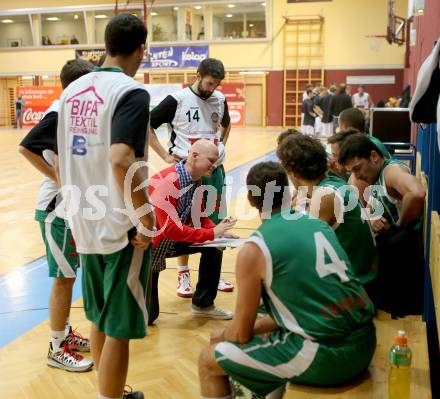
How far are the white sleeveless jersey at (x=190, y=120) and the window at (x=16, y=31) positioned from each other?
29267mm

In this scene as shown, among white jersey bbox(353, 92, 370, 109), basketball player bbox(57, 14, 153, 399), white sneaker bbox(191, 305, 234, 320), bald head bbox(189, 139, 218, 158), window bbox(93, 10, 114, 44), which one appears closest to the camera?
basketball player bbox(57, 14, 153, 399)

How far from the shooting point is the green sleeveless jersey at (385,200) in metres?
3.50

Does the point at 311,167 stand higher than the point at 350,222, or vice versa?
the point at 311,167

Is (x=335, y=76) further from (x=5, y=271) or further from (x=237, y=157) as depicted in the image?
(x=5, y=271)

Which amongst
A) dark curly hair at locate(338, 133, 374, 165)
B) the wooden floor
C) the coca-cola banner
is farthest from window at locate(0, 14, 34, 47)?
dark curly hair at locate(338, 133, 374, 165)

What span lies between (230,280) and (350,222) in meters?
2.59

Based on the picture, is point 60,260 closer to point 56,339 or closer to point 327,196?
point 56,339

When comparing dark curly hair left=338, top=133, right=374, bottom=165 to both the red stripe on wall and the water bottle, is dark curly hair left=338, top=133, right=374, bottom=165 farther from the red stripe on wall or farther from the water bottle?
the red stripe on wall

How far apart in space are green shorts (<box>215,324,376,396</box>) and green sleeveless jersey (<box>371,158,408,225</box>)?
4.78ft

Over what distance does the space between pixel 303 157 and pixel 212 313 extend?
6.43ft

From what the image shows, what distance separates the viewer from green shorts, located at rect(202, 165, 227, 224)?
4566 millimetres

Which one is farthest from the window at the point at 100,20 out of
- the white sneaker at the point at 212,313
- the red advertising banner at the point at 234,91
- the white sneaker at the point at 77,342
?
the white sneaker at the point at 77,342

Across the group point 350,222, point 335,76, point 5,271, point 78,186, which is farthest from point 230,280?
point 335,76

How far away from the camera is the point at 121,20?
2488mm
